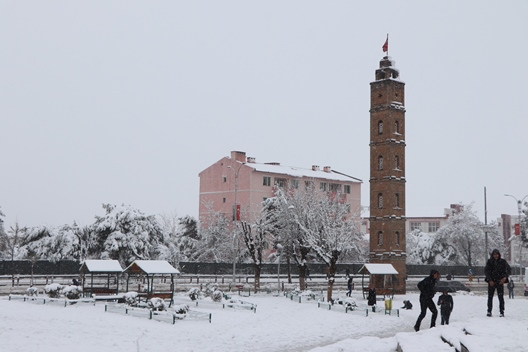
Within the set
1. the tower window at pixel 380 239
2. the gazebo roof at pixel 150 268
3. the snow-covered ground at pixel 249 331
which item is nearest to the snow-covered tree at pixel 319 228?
the tower window at pixel 380 239

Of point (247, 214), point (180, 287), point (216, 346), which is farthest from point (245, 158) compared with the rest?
point (216, 346)

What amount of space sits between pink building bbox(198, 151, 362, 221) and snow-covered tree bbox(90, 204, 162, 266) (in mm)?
21399

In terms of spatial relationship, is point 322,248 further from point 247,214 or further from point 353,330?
point 247,214

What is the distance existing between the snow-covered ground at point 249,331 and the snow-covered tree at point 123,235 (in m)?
18.7

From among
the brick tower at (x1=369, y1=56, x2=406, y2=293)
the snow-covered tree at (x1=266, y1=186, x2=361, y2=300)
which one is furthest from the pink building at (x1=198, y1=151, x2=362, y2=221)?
the brick tower at (x1=369, y1=56, x2=406, y2=293)

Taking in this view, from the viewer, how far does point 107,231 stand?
5356 centimetres

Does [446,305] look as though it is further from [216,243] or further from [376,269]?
[216,243]

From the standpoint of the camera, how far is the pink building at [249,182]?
79.1 metres

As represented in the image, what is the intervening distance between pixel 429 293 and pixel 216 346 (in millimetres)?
7531

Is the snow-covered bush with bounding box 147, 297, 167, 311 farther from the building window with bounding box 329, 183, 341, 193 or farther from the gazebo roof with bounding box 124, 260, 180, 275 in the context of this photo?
the building window with bounding box 329, 183, 341, 193

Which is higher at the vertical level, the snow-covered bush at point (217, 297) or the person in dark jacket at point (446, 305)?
the person in dark jacket at point (446, 305)

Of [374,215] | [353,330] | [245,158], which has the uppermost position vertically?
[245,158]

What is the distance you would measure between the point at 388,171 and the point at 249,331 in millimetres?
29624

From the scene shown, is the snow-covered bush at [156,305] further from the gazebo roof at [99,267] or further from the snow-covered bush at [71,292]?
the gazebo roof at [99,267]
